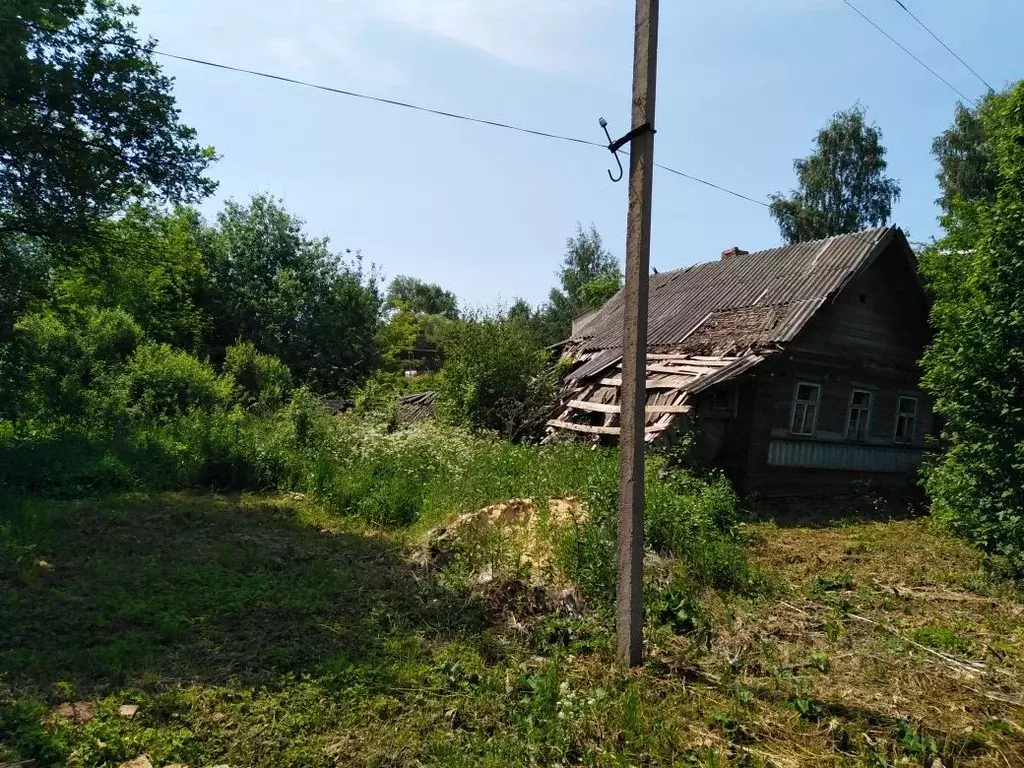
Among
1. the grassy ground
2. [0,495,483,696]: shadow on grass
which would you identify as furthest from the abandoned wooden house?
[0,495,483,696]: shadow on grass

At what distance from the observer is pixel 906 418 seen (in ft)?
51.7

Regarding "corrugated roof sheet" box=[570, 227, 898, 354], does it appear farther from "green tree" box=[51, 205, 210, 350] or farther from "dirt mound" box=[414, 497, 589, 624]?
"green tree" box=[51, 205, 210, 350]

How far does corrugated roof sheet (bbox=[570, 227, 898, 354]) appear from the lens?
13289mm

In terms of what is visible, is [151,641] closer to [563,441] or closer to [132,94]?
[563,441]

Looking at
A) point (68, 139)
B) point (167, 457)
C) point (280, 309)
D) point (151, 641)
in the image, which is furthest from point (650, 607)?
point (280, 309)

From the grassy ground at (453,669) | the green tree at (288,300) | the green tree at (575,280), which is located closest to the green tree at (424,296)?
the green tree at (575,280)

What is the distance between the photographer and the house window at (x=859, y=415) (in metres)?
14.6

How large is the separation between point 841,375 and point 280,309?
19455 millimetres

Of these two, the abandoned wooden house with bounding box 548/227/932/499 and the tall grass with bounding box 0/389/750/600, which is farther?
the abandoned wooden house with bounding box 548/227/932/499

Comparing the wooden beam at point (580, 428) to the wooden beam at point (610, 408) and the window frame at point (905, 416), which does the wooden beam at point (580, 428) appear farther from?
the window frame at point (905, 416)

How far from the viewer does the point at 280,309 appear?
1006 inches

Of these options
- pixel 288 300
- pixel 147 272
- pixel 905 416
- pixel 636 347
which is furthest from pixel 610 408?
pixel 288 300

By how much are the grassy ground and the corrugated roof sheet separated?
267 inches

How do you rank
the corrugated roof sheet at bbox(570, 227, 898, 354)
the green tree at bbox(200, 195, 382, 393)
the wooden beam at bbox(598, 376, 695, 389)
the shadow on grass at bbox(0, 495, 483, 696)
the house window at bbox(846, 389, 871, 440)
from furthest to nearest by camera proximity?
the green tree at bbox(200, 195, 382, 393) → the house window at bbox(846, 389, 871, 440) → the corrugated roof sheet at bbox(570, 227, 898, 354) → the wooden beam at bbox(598, 376, 695, 389) → the shadow on grass at bbox(0, 495, 483, 696)
